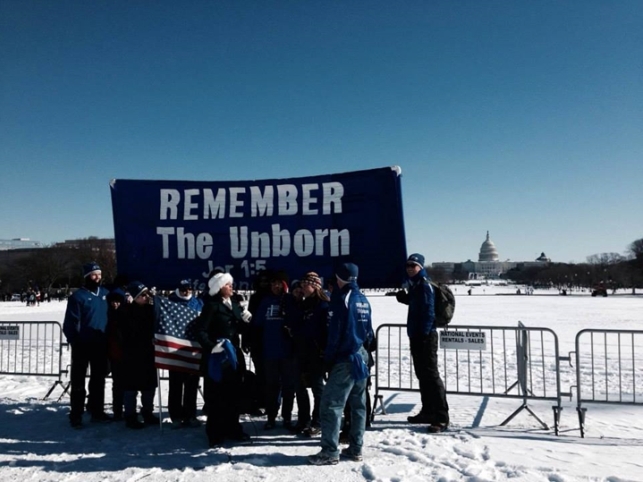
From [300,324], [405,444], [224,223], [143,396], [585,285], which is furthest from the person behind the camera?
[585,285]

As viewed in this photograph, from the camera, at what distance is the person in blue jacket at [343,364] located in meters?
5.09

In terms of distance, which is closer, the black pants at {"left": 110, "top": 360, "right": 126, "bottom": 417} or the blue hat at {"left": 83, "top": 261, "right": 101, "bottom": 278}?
the black pants at {"left": 110, "top": 360, "right": 126, "bottom": 417}

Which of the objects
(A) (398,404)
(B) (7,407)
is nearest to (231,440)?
(A) (398,404)

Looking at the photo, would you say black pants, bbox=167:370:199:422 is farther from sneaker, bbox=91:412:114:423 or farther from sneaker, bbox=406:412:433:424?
sneaker, bbox=406:412:433:424

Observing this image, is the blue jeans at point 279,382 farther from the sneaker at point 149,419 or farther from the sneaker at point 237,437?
the sneaker at point 149,419

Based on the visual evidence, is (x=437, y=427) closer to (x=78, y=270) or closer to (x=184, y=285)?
(x=184, y=285)

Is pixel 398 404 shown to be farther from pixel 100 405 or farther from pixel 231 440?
pixel 100 405

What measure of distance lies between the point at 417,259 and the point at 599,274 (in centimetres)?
11385

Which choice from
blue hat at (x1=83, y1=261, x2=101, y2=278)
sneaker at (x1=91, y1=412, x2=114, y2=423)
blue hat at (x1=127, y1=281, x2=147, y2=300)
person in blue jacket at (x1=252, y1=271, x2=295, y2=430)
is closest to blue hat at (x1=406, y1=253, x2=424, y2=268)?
person in blue jacket at (x1=252, y1=271, x2=295, y2=430)

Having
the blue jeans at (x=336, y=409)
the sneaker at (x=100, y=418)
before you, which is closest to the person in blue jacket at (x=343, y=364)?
the blue jeans at (x=336, y=409)

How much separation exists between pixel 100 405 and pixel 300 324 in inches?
118

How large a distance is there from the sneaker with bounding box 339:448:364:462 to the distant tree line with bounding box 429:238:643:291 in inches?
3076

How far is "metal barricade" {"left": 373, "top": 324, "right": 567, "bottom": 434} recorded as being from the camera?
6.87 m

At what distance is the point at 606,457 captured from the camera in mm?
5266
